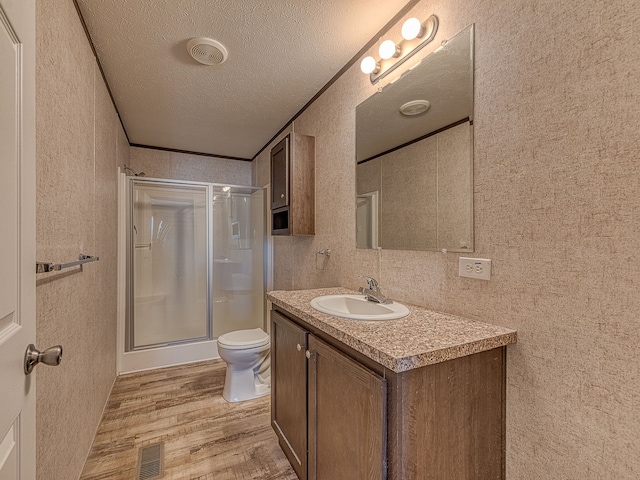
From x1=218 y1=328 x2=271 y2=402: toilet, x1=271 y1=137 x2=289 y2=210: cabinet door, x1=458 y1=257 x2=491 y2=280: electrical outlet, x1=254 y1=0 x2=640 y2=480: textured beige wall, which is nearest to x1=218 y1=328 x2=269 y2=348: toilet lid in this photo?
x1=218 y1=328 x2=271 y2=402: toilet

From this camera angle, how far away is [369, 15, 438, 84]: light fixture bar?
4.55 feet

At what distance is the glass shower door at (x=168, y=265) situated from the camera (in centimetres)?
297

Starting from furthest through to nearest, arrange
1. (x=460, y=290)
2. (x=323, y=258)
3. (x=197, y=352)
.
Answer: (x=197, y=352) < (x=323, y=258) < (x=460, y=290)

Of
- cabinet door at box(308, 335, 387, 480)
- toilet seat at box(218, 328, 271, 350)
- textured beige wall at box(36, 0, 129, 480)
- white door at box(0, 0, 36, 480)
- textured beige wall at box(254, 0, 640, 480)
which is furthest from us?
toilet seat at box(218, 328, 271, 350)

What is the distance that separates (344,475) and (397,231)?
41.8 inches

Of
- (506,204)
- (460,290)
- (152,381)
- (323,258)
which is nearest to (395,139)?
(506,204)

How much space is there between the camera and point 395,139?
1608 mm

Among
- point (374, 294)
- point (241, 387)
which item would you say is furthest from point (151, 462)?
point (374, 294)

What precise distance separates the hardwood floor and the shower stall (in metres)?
0.47

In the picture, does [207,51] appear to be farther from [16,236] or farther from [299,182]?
[16,236]

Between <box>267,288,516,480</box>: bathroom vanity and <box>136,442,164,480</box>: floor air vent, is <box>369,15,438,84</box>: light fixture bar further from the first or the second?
<box>136,442,164,480</box>: floor air vent

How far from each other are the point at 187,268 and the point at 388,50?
8.91ft

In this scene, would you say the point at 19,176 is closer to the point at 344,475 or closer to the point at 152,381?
the point at 344,475

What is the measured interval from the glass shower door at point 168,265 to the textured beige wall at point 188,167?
597 millimetres
